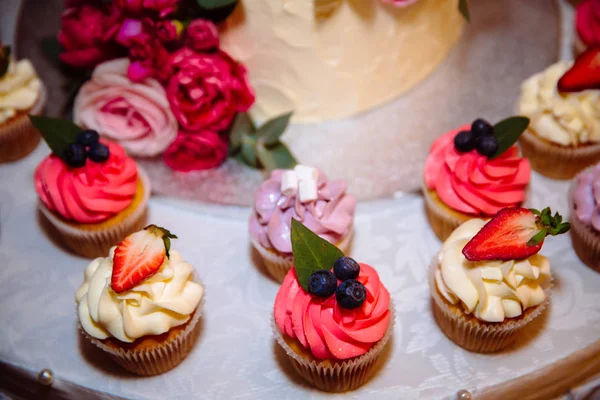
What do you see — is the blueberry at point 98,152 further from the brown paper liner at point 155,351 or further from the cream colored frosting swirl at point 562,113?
the cream colored frosting swirl at point 562,113

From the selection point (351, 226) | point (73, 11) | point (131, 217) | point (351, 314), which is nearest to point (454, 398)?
point (351, 314)

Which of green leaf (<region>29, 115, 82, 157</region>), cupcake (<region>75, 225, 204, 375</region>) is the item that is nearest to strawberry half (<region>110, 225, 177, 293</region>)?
cupcake (<region>75, 225, 204, 375</region>)

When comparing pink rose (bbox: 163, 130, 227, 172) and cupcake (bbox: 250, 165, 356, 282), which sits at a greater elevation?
cupcake (bbox: 250, 165, 356, 282)

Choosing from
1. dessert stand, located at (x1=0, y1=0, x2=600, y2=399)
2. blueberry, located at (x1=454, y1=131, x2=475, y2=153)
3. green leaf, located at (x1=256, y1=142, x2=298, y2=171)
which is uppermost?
blueberry, located at (x1=454, y1=131, x2=475, y2=153)

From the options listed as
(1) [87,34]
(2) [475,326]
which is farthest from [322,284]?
(1) [87,34]

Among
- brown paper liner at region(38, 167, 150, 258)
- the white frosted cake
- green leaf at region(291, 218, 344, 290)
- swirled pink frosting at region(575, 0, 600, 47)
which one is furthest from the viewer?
swirled pink frosting at region(575, 0, 600, 47)

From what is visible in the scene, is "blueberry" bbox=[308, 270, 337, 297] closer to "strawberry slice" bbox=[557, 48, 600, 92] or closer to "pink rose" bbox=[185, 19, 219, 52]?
"pink rose" bbox=[185, 19, 219, 52]

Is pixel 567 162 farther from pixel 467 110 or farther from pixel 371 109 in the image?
pixel 371 109
